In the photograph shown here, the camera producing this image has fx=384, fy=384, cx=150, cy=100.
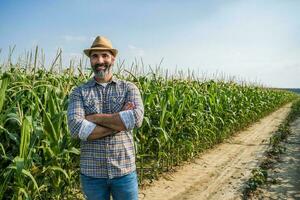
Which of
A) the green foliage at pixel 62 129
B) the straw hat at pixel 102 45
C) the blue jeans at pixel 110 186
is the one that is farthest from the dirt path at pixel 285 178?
the straw hat at pixel 102 45

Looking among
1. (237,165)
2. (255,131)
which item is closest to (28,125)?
(237,165)

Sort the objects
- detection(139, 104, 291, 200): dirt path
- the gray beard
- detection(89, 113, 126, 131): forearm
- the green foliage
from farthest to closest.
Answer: detection(139, 104, 291, 200): dirt path < the green foliage < the gray beard < detection(89, 113, 126, 131): forearm

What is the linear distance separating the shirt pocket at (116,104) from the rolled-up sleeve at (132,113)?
0.17 feet

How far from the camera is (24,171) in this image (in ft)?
10.1

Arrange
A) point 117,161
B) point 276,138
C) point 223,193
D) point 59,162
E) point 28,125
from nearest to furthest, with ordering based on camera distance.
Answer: point 117,161
point 28,125
point 59,162
point 223,193
point 276,138

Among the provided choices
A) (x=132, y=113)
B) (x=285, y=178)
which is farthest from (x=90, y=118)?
(x=285, y=178)

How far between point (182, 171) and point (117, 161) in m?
4.08

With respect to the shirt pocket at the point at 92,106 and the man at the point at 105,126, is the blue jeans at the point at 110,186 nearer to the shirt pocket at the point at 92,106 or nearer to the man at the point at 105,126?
the man at the point at 105,126

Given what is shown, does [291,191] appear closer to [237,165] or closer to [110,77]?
[237,165]

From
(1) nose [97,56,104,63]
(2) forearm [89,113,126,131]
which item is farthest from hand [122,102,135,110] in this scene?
(1) nose [97,56,104,63]

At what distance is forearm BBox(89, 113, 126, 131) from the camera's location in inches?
102

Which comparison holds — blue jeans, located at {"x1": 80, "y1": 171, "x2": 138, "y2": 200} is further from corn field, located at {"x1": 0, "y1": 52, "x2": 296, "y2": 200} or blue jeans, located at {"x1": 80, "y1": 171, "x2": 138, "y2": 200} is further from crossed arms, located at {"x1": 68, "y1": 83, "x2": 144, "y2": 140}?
corn field, located at {"x1": 0, "y1": 52, "x2": 296, "y2": 200}

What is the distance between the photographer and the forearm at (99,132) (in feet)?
8.46

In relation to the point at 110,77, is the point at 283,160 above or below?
below
